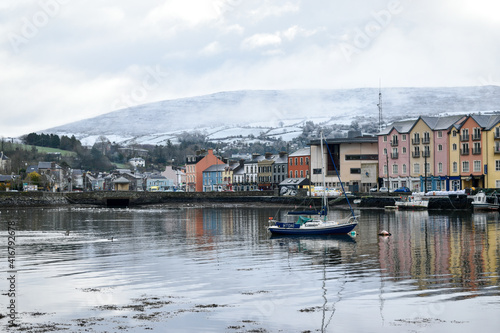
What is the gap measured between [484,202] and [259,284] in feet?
217

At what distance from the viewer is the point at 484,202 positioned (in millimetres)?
89500

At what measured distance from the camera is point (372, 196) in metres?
110

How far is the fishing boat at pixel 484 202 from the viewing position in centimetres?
8831

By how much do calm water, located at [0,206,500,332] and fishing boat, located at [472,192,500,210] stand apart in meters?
36.8

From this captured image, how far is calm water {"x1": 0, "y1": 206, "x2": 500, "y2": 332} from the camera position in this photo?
22.8 m

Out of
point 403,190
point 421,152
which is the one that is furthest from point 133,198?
point 421,152

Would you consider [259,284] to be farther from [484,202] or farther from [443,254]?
[484,202]

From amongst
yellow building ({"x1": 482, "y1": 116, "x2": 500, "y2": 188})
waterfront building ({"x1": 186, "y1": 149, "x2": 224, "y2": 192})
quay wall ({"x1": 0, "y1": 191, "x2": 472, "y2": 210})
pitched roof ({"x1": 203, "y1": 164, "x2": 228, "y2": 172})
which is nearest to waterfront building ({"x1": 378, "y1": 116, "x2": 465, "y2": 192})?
yellow building ({"x1": 482, "y1": 116, "x2": 500, "y2": 188})

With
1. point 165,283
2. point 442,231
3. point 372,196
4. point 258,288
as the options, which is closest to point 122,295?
point 165,283

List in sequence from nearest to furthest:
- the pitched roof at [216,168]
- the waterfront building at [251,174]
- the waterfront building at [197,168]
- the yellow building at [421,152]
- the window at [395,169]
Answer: the yellow building at [421,152] < the window at [395,169] < the waterfront building at [251,174] < the pitched roof at [216,168] < the waterfront building at [197,168]

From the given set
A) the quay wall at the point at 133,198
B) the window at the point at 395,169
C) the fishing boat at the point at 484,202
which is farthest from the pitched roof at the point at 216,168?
the fishing boat at the point at 484,202

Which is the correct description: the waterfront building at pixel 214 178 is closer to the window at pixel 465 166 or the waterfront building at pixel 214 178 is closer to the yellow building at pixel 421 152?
the yellow building at pixel 421 152

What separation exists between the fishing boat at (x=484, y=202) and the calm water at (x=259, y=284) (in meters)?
36.8

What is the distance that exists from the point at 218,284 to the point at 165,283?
2303 mm
